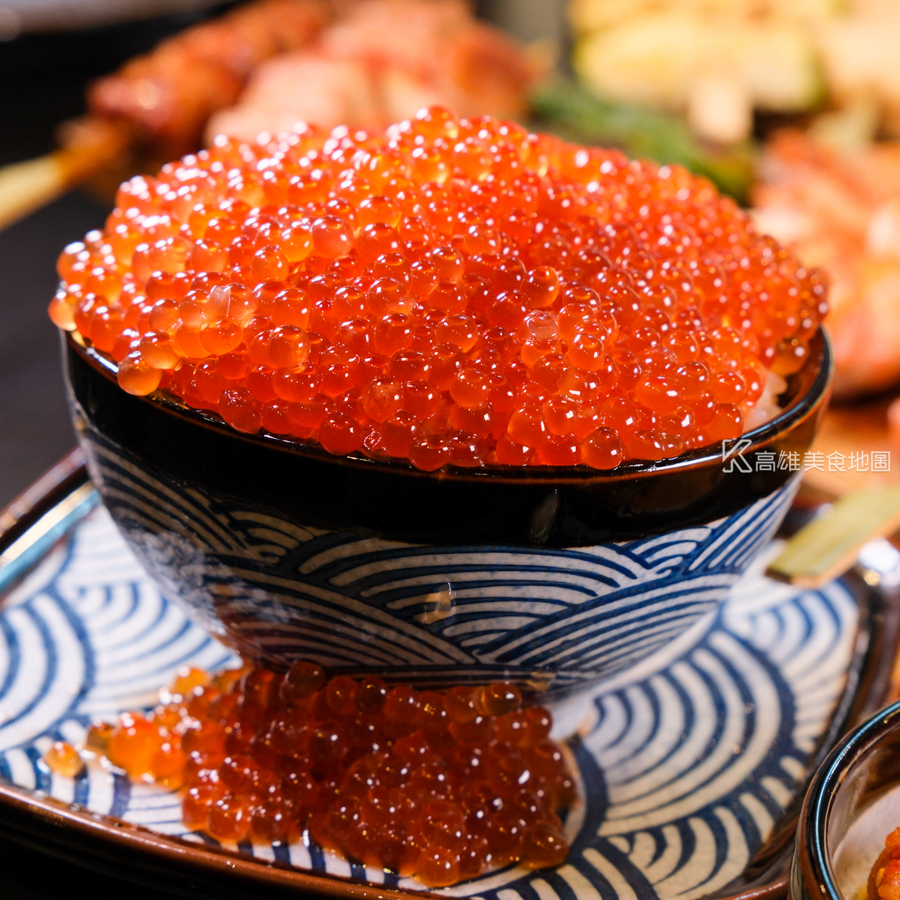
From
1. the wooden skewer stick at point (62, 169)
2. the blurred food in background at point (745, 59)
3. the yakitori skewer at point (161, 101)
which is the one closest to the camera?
the wooden skewer stick at point (62, 169)

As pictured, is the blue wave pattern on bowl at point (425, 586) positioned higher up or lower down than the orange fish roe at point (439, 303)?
lower down

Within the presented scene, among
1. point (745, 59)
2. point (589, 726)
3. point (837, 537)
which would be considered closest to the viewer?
point (589, 726)

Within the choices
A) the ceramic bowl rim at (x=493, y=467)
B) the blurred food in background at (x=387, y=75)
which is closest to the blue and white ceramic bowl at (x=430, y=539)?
the ceramic bowl rim at (x=493, y=467)

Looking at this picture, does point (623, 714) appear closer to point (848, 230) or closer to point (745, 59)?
point (848, 230)

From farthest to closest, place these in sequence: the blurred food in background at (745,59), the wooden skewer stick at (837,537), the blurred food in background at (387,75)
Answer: the blurred food in background at (745,59)
the blurred food in background at (387,75)
the wooden skewer stick at (837,537)

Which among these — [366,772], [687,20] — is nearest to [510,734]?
[366,772]

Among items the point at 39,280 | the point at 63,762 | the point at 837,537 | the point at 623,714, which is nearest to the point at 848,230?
the point at 837,537

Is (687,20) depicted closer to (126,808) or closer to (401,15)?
(401,15)

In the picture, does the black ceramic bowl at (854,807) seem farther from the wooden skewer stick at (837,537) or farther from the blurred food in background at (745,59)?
the blurred food in background at (745,59)
